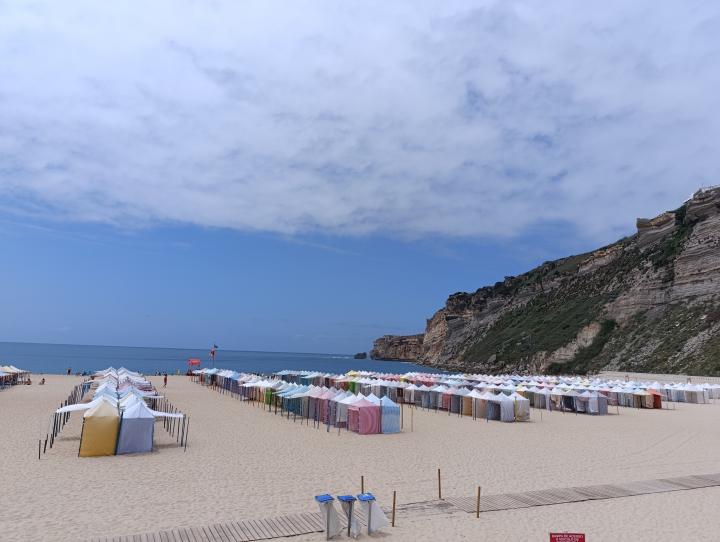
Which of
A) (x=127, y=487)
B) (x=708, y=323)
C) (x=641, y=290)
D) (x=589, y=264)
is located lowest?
(x=127, y=487)

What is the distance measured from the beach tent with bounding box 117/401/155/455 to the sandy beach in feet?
2.09

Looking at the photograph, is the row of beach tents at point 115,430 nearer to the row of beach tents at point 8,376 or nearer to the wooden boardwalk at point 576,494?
the wooden boardwalk at point 576,494

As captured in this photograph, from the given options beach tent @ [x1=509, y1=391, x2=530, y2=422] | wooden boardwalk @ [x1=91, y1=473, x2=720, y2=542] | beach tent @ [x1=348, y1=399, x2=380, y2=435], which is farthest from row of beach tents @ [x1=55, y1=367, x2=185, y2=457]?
beach tent @ [x1=509, y1=391, x2=530, y2=422]

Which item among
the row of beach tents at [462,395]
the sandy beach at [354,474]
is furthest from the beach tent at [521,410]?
the sandy beach at [354,474]

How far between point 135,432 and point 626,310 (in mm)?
68350

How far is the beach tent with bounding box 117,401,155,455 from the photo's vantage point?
17.6 m

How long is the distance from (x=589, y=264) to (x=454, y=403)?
244 ft

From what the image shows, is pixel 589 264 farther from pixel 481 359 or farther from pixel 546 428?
pixel 546 428

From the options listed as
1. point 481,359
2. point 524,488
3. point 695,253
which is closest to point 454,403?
point 524,488

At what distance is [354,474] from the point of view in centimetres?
1520

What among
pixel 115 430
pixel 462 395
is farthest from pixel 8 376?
pixel 462 395

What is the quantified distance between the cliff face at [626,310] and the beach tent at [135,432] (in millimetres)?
48935

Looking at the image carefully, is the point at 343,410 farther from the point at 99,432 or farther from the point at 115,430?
the point at 99,432

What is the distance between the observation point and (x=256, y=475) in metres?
14.8
